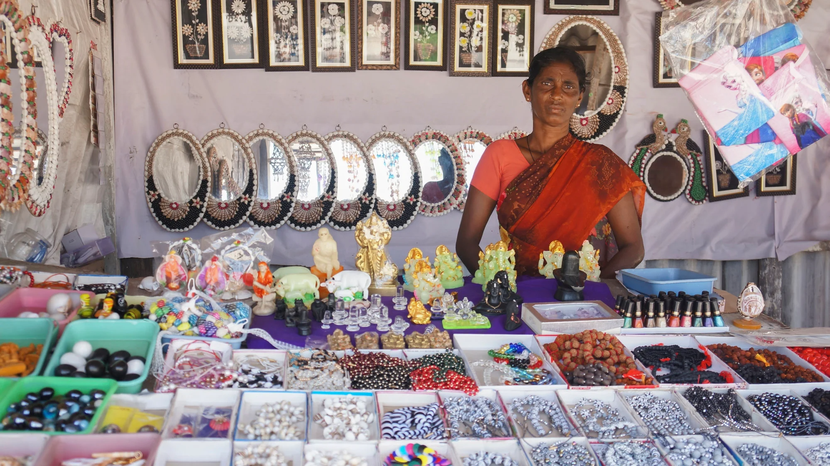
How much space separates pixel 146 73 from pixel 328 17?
146 centimetres

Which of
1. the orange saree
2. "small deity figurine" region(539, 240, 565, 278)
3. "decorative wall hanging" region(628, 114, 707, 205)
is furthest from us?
"decorative wall hanging" region(628, 114, 707, 205)

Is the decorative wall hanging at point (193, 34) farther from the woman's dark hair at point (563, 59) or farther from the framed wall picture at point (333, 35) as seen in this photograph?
the woman's dark hair at point (563, 59)

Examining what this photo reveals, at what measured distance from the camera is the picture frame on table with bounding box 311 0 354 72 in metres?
4.53

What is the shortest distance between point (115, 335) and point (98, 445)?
668mm

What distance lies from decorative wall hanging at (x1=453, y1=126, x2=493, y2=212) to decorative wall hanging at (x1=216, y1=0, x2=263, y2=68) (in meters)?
1.69

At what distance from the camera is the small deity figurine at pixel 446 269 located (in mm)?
3150

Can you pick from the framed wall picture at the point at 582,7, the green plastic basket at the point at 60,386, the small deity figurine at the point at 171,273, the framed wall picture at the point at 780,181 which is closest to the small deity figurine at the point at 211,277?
the small deity figurine at the point at 171,273

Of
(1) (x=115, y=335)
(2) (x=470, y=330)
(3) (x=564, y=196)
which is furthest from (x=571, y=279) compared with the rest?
(1) (x=115, y=335)

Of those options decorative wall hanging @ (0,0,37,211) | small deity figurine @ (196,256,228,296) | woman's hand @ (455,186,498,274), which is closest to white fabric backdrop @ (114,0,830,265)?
woman's hand @ (455,186,498,274)

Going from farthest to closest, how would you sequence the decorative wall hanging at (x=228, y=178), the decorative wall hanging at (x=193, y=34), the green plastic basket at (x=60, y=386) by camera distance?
1. the decorative wall hanging at (x=228, y=178)
2. the decorative wall hanging at (x=193, y=34)
3. the green plastic basket at (x=60, y=386)

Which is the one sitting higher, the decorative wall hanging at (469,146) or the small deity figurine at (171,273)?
the decorative wall hanging at (469,146)

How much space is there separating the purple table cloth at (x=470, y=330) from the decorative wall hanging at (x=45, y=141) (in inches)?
64.1

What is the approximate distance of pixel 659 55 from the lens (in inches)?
187

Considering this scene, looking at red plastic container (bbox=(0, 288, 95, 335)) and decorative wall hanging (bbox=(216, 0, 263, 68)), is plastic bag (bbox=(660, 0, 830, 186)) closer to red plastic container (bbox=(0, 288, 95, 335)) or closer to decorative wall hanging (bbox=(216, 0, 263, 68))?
red plastic container (bbox=(0, 288, 95, 335))
